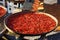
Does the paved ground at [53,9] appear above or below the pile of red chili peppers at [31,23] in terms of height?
below

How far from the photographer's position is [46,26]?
1043 mm

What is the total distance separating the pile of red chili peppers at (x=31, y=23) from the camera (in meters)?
0.99

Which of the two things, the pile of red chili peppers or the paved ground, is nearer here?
the pile of red chili peppers

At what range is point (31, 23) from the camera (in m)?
1.08

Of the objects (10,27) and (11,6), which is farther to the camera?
(11,6)

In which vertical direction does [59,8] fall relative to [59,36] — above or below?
above

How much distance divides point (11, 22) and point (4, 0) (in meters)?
0.88

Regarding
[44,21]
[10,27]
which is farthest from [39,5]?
[10,27]

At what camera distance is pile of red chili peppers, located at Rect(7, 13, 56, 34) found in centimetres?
99

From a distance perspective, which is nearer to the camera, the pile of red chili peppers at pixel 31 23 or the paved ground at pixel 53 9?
the pile of red chili peppers at pixel 31 23

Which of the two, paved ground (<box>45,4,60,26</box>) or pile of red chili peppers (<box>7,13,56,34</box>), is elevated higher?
pile of red chili peppers (<box>7,13,56,34</box>)

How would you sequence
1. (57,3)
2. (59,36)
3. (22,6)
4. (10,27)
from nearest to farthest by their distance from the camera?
(10,27), (59,36), (22,6), (57,3)

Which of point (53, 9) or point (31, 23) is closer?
point (31, 23)

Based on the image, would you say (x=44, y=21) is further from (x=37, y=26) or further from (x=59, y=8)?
(x=59, y=8)
